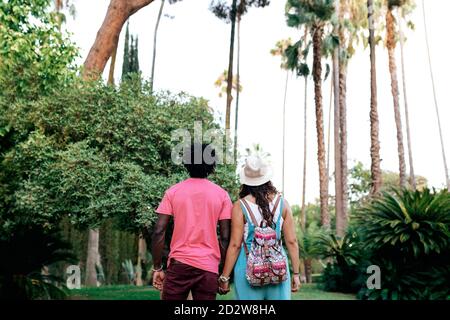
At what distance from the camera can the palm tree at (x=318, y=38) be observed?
28312 millimetres

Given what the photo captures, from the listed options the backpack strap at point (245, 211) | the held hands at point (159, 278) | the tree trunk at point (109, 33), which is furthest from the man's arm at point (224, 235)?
the tree trunk at point (109, 33)

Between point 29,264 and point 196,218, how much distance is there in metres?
9.25

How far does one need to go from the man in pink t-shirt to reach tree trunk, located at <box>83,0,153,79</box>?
541 inches

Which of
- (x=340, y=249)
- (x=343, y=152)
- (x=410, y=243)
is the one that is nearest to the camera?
(x=410, y=243)

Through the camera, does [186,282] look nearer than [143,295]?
Yes

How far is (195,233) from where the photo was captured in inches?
186

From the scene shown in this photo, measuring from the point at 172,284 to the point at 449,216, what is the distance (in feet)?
36.2

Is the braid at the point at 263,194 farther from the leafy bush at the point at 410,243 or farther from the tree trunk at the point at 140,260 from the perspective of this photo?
the tree trunk at the point at 140,260

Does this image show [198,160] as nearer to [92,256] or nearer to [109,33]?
[109,33]

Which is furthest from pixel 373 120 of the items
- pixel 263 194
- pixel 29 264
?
pixel 263 194

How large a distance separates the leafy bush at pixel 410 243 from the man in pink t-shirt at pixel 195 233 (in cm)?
1022

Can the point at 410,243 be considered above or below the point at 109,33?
below
